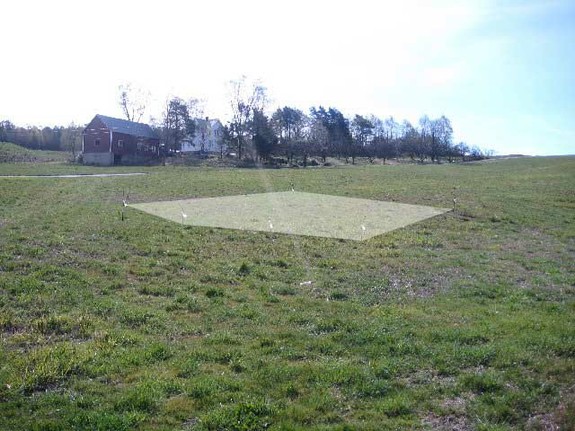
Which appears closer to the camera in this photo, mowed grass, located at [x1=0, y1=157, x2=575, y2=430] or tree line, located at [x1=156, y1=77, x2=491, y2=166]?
mowed grass, located at [x1=0, y1=157, x2=575, y2=430]

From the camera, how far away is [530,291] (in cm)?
968

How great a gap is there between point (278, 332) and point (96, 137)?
7284cm

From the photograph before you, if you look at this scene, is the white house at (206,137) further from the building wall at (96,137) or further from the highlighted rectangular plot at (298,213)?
the highlighted rectangular plot at (298,213)

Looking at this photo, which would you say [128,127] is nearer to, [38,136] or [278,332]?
[38,136]

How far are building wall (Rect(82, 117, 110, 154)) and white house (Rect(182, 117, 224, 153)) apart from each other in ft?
66.0

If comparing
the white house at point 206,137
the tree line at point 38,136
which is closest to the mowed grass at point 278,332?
the white house at point 206,137

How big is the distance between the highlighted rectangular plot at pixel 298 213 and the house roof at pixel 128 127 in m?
55.1

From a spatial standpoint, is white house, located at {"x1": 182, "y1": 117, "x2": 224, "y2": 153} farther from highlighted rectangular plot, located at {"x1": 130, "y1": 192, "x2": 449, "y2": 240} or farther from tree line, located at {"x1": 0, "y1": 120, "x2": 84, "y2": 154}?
highlighted rectangular plot, located at {"x1": 130, "y1": 192, "x2": 449, "y2": 240}

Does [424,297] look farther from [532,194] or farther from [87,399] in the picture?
[532,194]

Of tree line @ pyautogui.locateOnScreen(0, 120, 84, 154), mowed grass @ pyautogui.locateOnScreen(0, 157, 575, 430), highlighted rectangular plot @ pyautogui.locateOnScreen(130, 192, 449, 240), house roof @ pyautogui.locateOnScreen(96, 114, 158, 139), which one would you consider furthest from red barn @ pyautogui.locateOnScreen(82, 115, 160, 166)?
mowed grass @ pyautogui.locateOnScreen(0, 157, 575, 430)

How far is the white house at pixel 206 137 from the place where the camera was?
92.8 meters

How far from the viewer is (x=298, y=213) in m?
20.1

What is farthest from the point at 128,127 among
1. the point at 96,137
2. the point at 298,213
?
the point at 298,213

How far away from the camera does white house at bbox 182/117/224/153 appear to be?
92.8 metres
